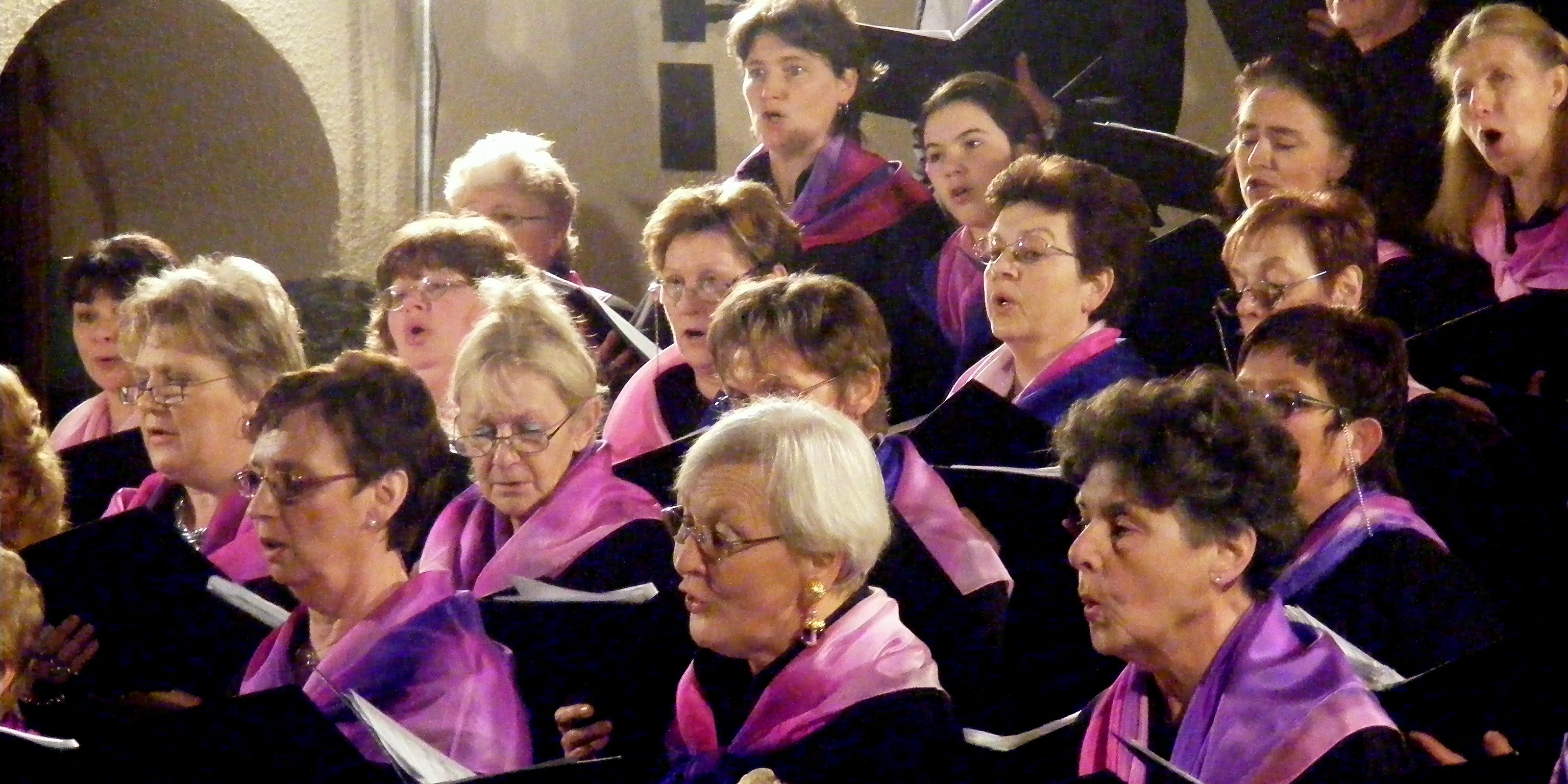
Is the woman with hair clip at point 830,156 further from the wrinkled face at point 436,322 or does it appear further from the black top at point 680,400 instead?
the wrinkled face at point 436,322

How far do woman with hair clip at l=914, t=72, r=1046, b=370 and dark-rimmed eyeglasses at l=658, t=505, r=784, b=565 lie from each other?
1.61 m

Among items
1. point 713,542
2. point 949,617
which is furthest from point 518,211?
point 713,542

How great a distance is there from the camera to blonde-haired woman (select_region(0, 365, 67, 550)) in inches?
139

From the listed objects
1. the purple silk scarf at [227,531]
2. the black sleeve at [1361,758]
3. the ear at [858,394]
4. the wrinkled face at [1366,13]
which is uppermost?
the wrinkled face at [1366,13]

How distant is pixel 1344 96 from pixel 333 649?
214cm

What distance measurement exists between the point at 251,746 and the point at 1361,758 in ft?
3.94

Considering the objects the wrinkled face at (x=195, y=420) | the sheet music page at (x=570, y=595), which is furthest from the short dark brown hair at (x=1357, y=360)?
the wrinkled face at (x=195, y=420)

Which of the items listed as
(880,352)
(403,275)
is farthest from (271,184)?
(880,352)

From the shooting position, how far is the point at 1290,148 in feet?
12.0

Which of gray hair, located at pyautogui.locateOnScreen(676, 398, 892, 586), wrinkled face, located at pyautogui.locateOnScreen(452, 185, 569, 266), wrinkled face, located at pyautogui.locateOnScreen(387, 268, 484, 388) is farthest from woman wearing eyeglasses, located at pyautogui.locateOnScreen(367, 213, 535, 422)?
gray hair, located at pyautogui.locateOnScreen(676, 398, 892, 586)

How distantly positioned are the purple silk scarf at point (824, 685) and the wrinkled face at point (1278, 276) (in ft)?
3.57

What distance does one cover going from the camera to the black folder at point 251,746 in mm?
2070

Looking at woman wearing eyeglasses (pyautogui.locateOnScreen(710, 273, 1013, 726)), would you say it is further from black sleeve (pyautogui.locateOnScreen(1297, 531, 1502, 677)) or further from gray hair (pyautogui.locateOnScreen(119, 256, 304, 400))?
gray hair (pyautogui.locateOnScreen(119, 256, 304, 400))

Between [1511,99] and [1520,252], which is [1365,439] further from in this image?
[1511,99]
